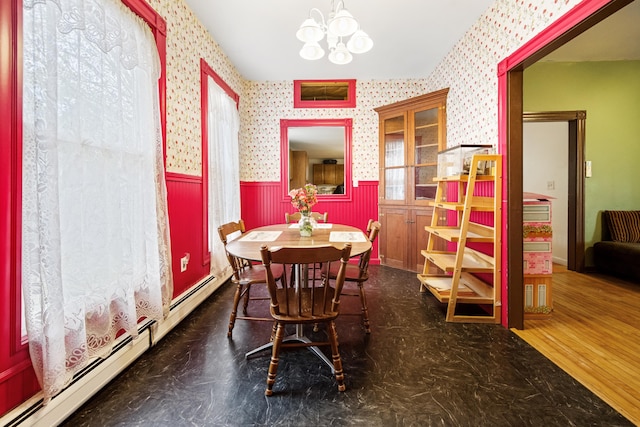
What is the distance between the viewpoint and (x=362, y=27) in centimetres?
294

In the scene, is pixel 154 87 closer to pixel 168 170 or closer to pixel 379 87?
pixel 168 170

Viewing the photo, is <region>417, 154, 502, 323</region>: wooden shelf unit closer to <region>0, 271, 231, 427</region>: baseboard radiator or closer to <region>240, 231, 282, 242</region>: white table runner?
<region>240, 231, 282, 242</region>: white table runner

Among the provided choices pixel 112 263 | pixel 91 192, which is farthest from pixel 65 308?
pixel 91 192

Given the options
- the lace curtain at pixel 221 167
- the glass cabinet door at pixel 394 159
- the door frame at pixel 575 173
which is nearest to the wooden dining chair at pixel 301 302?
the lace curtain at pixel 221 167

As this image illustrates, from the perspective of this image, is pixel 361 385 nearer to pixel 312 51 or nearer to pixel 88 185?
pixel 88 185

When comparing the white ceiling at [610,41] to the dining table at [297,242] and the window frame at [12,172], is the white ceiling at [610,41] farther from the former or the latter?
the window frame at [12,172]

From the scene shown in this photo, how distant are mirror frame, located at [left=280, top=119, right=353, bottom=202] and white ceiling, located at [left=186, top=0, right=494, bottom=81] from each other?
628 millimetres

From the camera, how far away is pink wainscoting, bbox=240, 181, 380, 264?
4371mm

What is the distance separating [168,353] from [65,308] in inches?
33.1

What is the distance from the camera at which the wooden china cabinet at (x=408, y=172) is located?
145 inches

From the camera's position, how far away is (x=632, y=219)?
3656 mm

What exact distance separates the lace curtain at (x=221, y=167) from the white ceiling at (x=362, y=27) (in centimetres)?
57

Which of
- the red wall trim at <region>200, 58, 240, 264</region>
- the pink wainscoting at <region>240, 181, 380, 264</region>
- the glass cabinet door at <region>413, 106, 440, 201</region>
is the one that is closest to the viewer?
the red wall trim at <region>200, 58, 240, 264</region>

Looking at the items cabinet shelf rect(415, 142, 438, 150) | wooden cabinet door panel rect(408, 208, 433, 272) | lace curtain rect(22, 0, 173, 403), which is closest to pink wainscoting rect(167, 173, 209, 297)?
lace curtain rect(22, 0, 173, 403)
